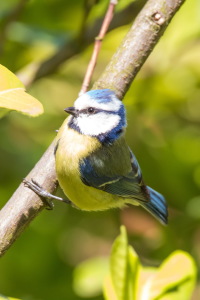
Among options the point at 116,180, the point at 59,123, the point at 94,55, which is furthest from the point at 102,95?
the point at 59,123

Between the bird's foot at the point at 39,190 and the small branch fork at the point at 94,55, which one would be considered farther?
the small branch fork at the point at 94,55

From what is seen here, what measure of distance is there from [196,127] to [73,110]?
503 millimetres

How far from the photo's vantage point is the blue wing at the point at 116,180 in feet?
5.80

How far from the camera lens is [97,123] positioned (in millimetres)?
1874

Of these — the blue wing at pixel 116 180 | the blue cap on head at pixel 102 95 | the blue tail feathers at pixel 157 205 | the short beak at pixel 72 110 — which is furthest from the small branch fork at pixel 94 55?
the blue tail feathers at pixel 157 205

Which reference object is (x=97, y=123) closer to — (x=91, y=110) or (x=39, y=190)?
(x=91, y=110)

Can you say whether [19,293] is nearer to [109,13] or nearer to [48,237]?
[48,237]

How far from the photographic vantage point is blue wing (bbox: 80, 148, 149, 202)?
5.80ft

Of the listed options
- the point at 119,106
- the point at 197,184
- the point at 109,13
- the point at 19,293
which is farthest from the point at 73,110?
the point at 19,293

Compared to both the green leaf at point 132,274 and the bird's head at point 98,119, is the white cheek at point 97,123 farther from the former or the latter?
the green leaf at point 132,274

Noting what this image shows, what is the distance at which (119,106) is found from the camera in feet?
5.72

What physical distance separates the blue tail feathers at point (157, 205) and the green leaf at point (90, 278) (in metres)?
Result: 0.26

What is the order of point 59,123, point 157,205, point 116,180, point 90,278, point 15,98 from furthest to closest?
1. point 59,123
2. point 157,205
3. point 116,180
4. point 90,278
5. point 15,98

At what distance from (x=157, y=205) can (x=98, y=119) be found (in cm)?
36
